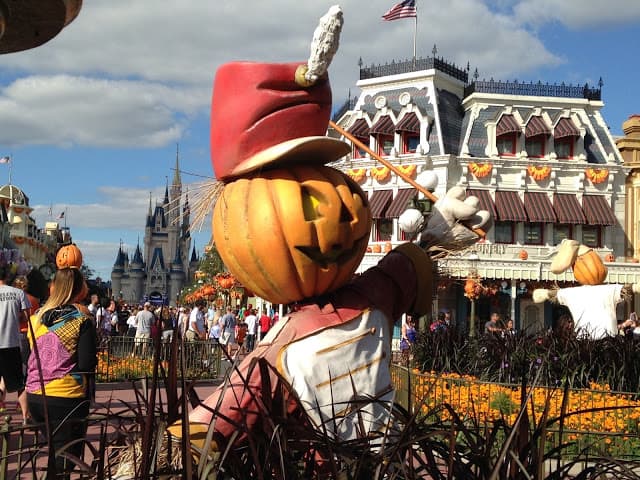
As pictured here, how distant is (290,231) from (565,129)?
87.0ft

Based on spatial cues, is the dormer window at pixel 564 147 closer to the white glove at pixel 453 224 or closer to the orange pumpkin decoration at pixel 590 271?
the orange pumpkin decoration at pixel 590 271

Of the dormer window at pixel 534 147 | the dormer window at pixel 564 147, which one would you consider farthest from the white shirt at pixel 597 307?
the dormer window at pixel 564 147

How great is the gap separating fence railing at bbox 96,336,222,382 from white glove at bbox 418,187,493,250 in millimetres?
9664

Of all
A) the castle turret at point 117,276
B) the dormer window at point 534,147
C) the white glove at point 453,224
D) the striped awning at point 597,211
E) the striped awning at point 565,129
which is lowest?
the castle turret at point 117,276

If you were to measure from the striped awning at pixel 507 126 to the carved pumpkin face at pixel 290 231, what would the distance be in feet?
82.9

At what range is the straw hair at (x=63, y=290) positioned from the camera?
5148 mm

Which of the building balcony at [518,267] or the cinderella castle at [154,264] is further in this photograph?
the cinderella castle at [154,264]

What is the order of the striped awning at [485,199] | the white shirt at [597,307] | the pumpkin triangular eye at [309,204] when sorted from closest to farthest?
the pumpkin triangular eye at [309,204]
the white shirt at [597,307]
the striped awning at [485,199]

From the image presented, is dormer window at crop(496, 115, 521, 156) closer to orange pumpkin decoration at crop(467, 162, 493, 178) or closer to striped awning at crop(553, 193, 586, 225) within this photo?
orange pumpkin decoration at crop(467, 162, 493, 178)

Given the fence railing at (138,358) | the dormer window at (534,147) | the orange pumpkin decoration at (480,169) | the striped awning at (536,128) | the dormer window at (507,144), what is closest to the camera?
the fence railing at (138,358)

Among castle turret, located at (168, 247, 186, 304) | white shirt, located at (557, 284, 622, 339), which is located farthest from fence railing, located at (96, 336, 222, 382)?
castle turret, located at (168, 247, 186, 304)

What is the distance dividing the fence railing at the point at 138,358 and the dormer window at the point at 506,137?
17.1m

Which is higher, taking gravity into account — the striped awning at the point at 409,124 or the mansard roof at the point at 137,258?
the striped awning at the point at 409,124

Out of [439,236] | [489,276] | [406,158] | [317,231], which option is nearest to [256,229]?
[317,231]
